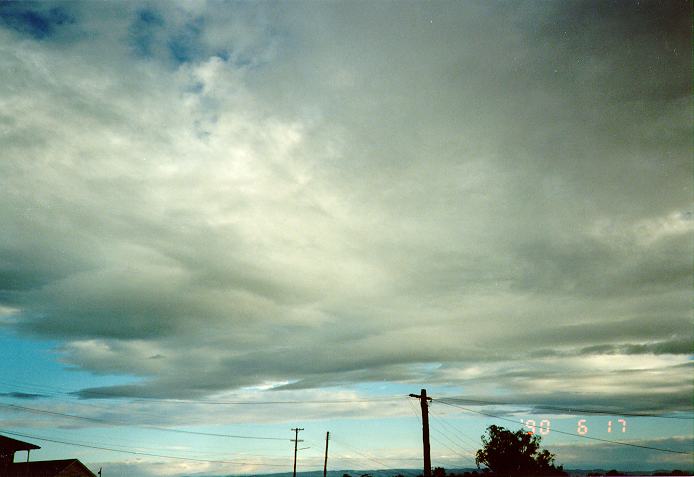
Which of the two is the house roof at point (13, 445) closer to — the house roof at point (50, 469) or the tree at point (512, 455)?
the house roof at point (50, 469)

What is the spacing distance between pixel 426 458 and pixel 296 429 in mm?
53052

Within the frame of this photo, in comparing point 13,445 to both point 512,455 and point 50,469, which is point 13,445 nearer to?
point 50,469

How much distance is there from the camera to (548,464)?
236 feet

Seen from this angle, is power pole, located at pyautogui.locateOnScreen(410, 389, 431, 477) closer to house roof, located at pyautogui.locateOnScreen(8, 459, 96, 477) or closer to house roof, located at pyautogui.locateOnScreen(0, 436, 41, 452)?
house roof, located at pyautogui.locateOnScreen(8, 459, 96, 477)

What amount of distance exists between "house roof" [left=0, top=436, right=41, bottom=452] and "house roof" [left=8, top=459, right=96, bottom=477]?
1.78 m

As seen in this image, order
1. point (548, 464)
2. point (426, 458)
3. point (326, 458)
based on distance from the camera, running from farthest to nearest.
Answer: point (548, 464), point (326, 458), point (426, 458)

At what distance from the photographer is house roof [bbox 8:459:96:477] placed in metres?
51.8

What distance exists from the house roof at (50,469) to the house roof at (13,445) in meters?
1.78

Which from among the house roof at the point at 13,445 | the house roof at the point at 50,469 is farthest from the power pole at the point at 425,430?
the house roof at the point at 13,445

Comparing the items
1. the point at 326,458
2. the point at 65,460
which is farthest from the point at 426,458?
the point at 65,460

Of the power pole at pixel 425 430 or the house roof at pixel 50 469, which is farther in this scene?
the house roof at pixel 50 469

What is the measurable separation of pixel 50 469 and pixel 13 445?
484 cm

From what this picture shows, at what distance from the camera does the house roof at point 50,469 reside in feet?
170

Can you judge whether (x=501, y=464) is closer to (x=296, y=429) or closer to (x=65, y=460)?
(x=296, y=429)
